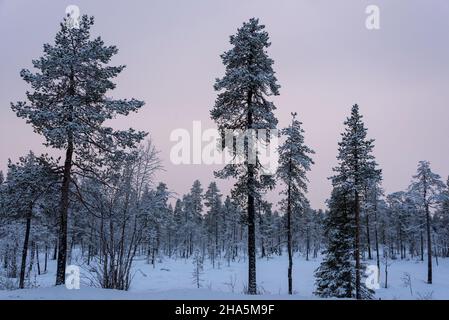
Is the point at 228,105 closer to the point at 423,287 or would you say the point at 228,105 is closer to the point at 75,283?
the point at 75,283

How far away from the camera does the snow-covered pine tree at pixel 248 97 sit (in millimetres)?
19500

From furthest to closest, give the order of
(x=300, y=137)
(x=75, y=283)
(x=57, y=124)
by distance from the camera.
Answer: (x=300, y=137) → (x=57, y=124) → (x=75, y=283)

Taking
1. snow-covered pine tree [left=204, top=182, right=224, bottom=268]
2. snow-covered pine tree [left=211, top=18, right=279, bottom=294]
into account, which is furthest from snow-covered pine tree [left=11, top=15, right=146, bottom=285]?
snow-covered pine tree [left=204, top=182, right=224, bottom=268]

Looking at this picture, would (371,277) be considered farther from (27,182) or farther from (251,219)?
(27,182)

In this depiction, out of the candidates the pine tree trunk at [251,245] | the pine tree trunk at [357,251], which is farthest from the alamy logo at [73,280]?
the pine tree trunk at [357,251]

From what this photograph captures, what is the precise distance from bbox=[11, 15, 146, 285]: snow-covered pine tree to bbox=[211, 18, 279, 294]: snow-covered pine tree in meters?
5.18

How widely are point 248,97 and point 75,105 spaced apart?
8.95 metres

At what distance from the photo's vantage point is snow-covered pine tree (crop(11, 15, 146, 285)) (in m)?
15.6

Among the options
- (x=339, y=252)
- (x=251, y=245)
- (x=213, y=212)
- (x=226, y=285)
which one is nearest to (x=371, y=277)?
(x=339, y=252)

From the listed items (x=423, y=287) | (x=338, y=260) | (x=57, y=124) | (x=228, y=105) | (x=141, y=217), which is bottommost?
(x=423, y=287)

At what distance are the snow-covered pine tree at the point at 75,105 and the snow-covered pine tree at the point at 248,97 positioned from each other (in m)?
5.18
